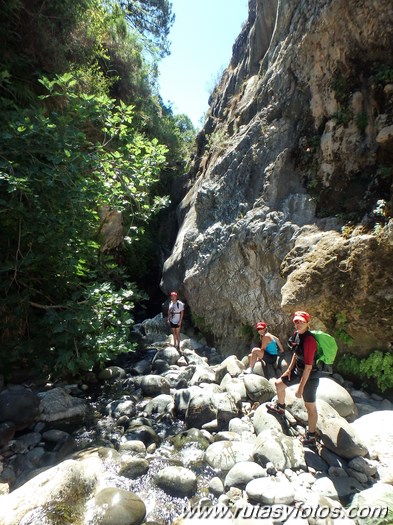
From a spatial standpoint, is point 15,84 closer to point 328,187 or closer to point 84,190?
point 84,190

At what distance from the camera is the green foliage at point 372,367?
20.4ft

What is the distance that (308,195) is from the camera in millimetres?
8641

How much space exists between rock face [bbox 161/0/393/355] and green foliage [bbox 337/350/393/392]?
239 mm

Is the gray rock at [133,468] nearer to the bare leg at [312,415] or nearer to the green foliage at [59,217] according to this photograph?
the green foliage at [59,217]

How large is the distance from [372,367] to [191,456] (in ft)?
11.8

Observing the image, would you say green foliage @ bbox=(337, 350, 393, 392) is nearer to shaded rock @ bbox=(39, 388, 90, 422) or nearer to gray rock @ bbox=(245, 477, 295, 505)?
gray rock @ bbox=(245, 477, 295, 505)

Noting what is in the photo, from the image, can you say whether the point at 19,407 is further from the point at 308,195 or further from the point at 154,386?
the point at 308,195

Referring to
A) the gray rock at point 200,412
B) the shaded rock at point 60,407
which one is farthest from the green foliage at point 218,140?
the shaded rock at point 60,407

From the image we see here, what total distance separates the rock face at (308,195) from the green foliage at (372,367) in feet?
0.78

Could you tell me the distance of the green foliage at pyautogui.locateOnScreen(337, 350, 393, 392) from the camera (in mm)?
6207

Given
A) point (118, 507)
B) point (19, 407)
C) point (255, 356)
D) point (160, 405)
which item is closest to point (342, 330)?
point (255, 356)

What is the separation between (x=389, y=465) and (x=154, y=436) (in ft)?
11.7

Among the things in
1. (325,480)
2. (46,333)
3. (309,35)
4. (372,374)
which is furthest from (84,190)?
(309,35)

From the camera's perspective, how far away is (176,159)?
20.2m
